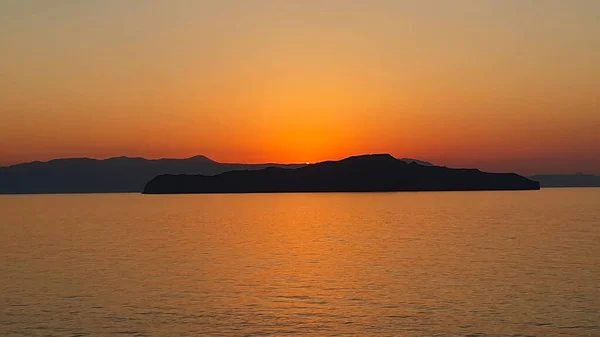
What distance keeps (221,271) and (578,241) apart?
47.8 metres

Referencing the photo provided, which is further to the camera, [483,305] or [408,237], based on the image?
[408,237]

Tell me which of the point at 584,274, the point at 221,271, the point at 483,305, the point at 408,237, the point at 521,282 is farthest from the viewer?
the point at 408,237

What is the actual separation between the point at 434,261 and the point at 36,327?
39442 millimetres

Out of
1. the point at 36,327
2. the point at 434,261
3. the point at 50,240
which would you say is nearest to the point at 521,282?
the point at 434,261

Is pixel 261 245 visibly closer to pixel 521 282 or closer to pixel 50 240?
pixel 50 240

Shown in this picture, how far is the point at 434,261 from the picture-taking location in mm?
66500

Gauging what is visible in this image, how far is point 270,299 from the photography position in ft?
149

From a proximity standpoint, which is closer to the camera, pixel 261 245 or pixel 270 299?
pixel 270 299

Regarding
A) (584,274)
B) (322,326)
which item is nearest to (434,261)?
(584,274)

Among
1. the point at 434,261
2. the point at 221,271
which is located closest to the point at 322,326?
the point at 221,271

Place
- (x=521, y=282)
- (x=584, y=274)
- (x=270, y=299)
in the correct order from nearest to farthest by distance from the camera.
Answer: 1. (x=270, y=299)
2. (x=521, y=282)
3. (x=584, y=274)

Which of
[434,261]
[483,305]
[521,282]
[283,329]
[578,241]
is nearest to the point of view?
[283,329]

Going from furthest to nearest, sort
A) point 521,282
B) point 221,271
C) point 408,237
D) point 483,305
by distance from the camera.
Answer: point 408,237 → point 221,271 → point 521,282 → point 483,305

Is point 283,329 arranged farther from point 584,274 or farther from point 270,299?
point 584,274
